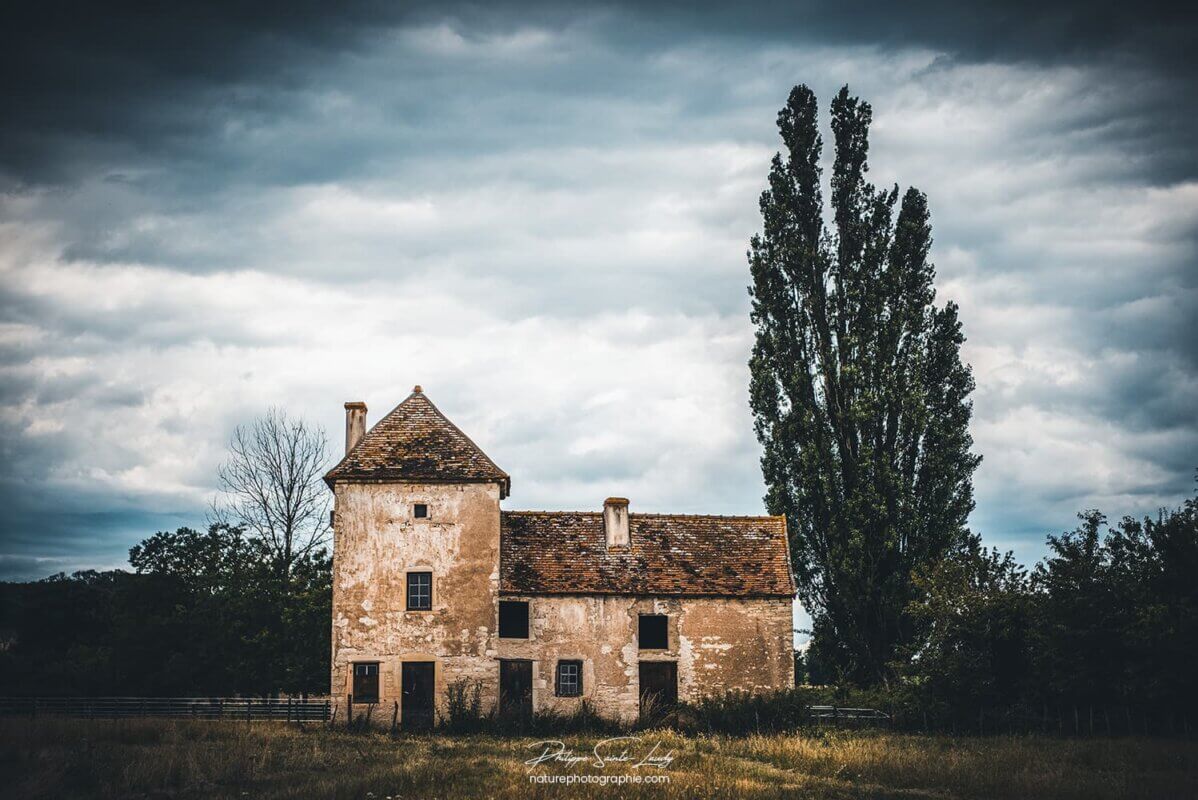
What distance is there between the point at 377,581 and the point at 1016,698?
18034 millimetres

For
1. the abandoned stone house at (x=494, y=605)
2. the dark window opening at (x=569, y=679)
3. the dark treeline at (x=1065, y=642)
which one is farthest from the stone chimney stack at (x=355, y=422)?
the dark treeline at (x=1065, y=642)

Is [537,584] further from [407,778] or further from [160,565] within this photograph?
[160,565]

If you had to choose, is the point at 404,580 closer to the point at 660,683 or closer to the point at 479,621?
the point at 479,621

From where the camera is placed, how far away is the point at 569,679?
94.4 feet

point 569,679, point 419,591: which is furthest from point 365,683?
point 569,679

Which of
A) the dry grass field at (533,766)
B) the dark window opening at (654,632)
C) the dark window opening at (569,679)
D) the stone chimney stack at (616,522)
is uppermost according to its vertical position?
the stone chimney stack at (616,522)

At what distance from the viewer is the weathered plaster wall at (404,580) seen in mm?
27844

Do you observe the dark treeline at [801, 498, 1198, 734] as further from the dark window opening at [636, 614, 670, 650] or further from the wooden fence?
the wooden fence

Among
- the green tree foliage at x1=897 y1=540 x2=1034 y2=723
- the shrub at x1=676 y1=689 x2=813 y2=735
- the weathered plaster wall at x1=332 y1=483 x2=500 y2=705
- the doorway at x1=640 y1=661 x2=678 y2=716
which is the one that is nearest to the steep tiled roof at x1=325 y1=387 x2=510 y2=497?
the weathered plaster wall at x1=332 y1=483 x2=500 y2=705

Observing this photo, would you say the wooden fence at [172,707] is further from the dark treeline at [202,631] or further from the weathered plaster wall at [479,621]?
the dark treeline at [202,631]

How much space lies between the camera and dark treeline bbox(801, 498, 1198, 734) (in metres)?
23.1

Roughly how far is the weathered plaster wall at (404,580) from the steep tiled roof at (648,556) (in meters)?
1.47

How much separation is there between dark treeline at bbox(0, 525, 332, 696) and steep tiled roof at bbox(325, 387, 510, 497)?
24.6ft

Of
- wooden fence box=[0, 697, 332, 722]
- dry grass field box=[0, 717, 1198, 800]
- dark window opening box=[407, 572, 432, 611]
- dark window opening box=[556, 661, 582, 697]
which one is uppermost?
dark window opening box=[407, 572, 432, 611]
